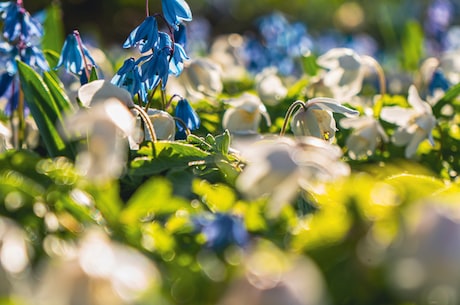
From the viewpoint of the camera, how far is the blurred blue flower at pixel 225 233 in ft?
3.62

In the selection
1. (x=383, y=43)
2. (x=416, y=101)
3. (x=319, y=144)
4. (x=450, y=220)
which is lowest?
(x=383, y=43)

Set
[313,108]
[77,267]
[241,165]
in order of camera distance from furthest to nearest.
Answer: [313,108] → [241,165] → [77,267]

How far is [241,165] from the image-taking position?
1.58 m

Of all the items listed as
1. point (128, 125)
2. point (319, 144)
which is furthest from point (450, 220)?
point (128, 125)

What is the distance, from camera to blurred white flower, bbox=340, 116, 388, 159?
6.59 ft

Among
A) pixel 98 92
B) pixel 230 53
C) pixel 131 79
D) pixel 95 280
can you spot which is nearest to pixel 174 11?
pixel 131 79

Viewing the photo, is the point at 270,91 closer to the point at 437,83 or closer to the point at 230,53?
the point at 437,83

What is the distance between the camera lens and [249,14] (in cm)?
1241

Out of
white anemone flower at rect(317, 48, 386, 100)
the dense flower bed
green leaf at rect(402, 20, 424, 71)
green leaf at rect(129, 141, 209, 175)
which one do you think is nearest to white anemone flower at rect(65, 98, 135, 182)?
the dense flower bed

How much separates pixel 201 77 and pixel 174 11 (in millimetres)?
545

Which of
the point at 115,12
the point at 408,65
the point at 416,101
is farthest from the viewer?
the point at 115,12

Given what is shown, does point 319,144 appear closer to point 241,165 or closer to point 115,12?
point 241,165

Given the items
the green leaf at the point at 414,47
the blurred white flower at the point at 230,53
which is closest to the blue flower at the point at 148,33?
the blurred white flower at the point at 230,53

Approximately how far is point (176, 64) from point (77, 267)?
1.02 meters
